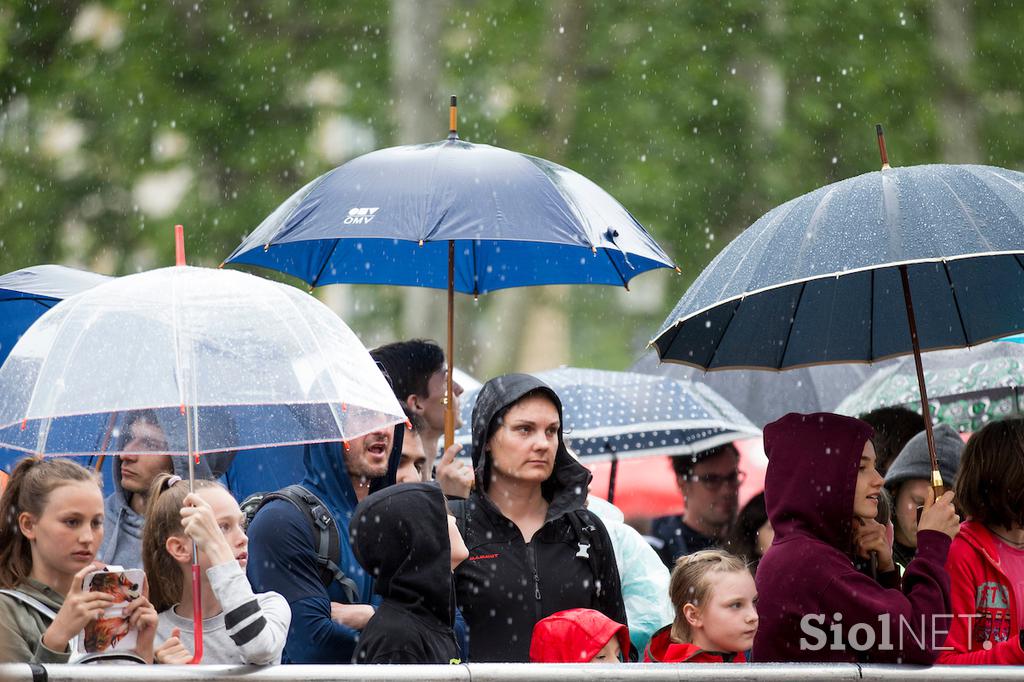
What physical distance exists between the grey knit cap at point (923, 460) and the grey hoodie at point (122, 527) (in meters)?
2.98

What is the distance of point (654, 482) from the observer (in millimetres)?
11344

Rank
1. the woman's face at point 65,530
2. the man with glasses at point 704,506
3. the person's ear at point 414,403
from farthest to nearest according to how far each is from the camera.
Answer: the man with glasses at point 704,506, the person's ear at point 414,403, the woman's face at point 65,530

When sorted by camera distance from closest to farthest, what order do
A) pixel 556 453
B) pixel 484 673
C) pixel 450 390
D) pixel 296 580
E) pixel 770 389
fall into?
1. pixel 484 673
2. pixel 296 580
3. pixel 556 453
4. pixel 450 390
5. pixel 770 389

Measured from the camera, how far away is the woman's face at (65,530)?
5062mm

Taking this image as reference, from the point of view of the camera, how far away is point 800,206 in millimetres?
5535

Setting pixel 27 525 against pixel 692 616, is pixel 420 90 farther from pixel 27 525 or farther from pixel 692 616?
pixel 27 525

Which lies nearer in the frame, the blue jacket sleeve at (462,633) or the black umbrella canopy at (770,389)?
the blue jacket sleeve at (462,633)

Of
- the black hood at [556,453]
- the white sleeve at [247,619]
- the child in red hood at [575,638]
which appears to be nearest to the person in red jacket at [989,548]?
the child in red hood at [575,638]

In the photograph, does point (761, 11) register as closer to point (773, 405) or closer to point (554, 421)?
point (773, 405)

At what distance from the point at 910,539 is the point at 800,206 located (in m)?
2.20

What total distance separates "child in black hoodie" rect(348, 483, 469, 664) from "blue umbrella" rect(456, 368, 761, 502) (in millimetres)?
2985

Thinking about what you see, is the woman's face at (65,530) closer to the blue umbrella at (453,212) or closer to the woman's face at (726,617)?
the blue umbrella at (453,212)

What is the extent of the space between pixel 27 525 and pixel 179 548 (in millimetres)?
473

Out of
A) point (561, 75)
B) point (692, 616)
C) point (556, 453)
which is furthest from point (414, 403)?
point (561, 75)
